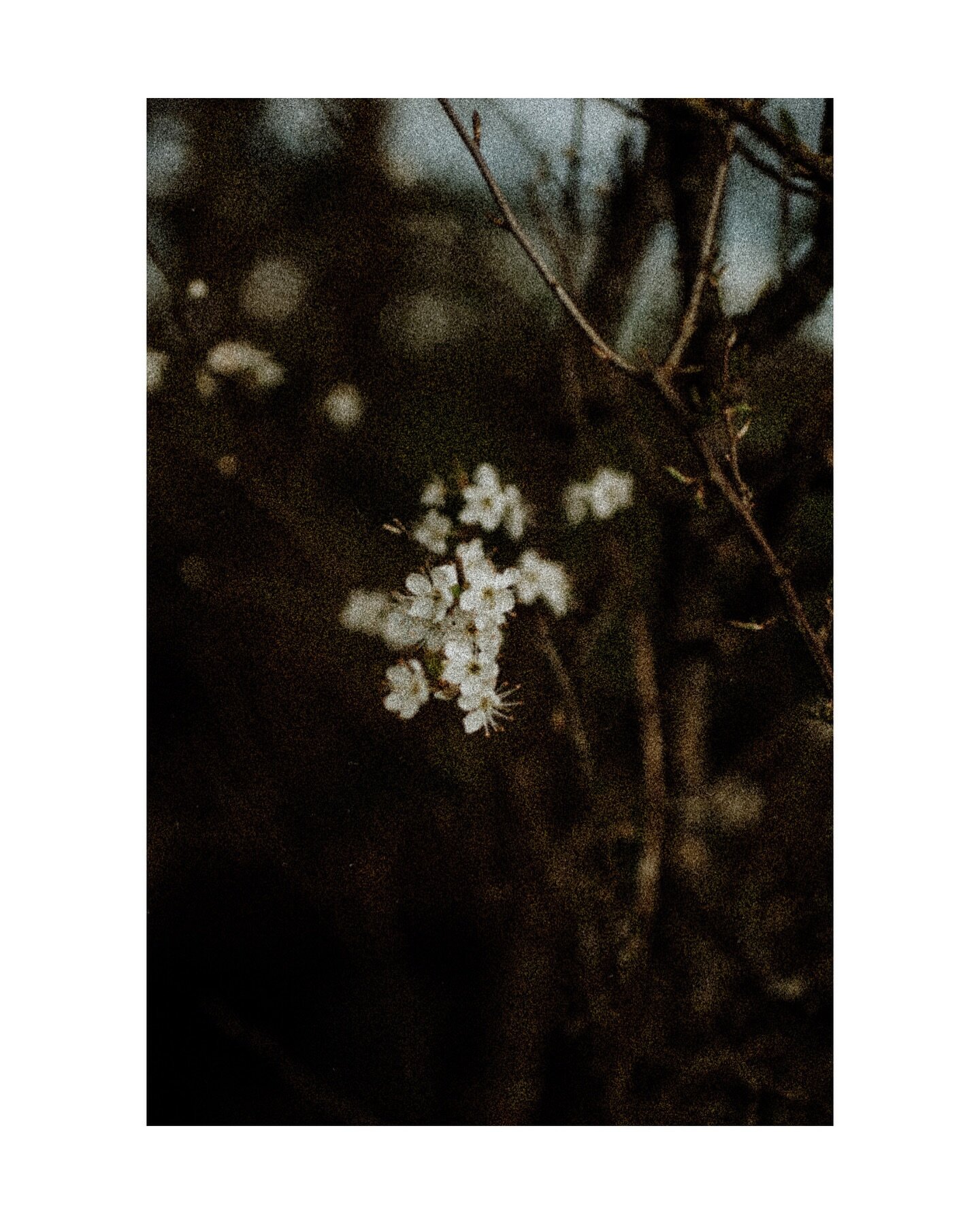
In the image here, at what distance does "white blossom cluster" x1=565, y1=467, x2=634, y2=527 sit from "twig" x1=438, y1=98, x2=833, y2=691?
0.36 feet

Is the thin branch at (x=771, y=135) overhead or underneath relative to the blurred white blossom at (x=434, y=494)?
overhead

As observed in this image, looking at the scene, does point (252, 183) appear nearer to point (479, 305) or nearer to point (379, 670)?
point (479, 305)

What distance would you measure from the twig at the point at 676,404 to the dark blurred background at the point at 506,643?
0.03m

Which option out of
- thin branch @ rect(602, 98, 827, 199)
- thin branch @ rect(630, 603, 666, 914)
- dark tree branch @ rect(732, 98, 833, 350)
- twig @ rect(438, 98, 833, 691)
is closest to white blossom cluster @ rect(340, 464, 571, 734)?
thin branch @ rect(630, 603, 666, 914)

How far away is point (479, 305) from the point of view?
3.02 feet

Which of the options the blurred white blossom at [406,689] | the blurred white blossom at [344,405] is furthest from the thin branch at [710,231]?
the blurred white blossom at [406,689]

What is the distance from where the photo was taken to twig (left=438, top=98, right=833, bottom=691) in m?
0.80

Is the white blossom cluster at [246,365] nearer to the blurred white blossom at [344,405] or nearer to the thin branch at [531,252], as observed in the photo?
the blurred white blossom at [344,405]

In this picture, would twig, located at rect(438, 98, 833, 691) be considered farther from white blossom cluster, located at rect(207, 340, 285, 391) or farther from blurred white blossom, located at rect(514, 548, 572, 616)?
white blossom cluster, located at rect(207, 340, 285, 391)

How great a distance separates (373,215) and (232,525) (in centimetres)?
44

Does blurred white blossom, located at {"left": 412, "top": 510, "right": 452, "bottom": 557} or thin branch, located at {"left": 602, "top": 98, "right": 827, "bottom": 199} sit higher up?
thin branch, located at {"left": 602, "top": 98, "right": 827, "bottom": 199}

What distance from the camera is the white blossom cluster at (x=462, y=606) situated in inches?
35.0
